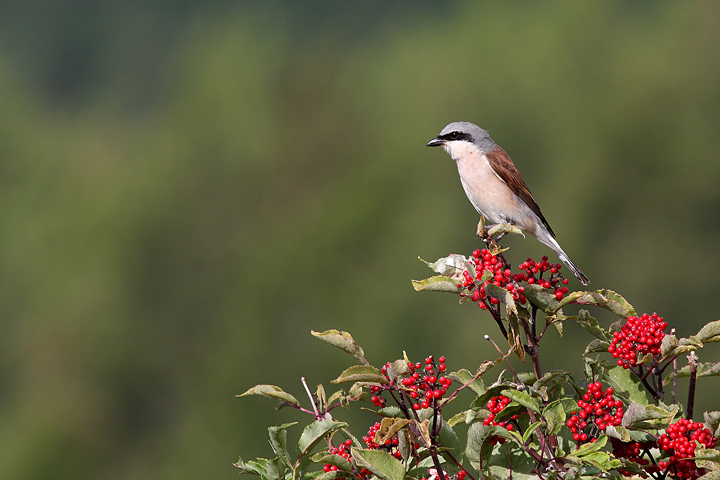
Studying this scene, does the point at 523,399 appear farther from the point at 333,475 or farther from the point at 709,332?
the point at 709,332

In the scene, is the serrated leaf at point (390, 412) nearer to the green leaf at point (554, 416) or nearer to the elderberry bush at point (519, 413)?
the elderberry bush at point (519, 413)

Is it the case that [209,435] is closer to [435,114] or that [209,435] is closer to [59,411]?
[59,411]

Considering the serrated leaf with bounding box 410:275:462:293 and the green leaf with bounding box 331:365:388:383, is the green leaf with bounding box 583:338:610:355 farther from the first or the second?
the green leaf with bounding box 331:365:388:383

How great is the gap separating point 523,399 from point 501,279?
404 millimetres

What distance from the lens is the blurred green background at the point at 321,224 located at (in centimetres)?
2033

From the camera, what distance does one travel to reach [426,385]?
204 cm

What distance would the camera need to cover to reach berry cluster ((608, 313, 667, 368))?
2119mm

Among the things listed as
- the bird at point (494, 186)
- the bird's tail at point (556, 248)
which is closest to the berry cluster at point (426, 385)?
the bird's tail at point (556, 248)

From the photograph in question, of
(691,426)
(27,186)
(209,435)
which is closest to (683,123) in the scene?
(209,435)

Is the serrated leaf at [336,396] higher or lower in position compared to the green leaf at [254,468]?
higher

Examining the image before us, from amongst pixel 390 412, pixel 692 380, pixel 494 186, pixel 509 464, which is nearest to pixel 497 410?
pixel 509 464

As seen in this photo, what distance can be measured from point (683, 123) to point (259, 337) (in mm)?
13547

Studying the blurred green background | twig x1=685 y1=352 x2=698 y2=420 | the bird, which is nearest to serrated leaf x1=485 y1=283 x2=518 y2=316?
twig x1=685 y1=352 x2=698 y2=420

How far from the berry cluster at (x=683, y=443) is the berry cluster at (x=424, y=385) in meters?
0.55
